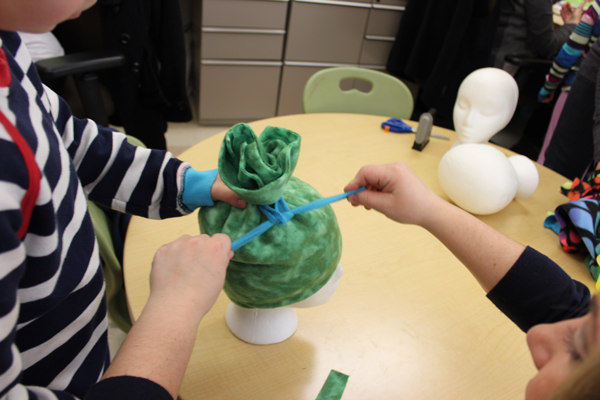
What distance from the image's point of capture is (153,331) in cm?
Answer: 43

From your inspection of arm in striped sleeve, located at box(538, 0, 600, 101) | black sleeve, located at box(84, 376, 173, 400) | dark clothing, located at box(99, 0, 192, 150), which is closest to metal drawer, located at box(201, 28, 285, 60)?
dark clothing, located at box(99, 0, 192, 150)

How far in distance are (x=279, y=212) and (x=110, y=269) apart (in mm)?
468

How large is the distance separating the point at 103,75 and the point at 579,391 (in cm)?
179

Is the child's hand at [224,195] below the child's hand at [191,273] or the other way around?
the other way around

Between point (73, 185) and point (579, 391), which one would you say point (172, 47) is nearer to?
point (73, 185)

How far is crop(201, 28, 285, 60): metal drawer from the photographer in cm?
238

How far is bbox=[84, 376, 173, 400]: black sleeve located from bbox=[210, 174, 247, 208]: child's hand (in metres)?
0.26

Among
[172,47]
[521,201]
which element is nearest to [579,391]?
[521,201]

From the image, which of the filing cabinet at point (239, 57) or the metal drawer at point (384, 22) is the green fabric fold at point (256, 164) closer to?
the filing cabinet at point (239, 57)

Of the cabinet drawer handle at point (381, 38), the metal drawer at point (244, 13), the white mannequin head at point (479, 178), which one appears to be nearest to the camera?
the white mannequin head at point (479, 178)

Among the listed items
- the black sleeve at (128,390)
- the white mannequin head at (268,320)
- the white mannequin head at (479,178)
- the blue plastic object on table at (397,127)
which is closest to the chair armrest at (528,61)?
the blue plastic object on table at (397,127)

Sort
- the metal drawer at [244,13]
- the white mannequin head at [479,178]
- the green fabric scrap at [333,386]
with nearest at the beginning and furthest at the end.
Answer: the green fabric scrap at [333,386]
the white mannequin head at [479,178]
the metal drawer at [244,13]

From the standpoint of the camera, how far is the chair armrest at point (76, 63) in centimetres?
115

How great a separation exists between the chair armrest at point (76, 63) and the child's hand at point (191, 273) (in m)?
0.95
